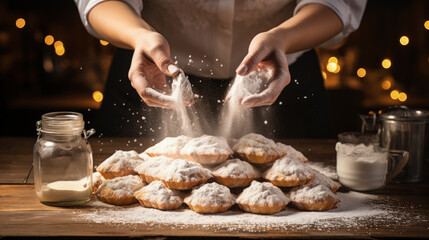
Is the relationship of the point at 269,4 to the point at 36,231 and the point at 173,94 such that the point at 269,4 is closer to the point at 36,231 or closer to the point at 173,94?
the point at 173,94

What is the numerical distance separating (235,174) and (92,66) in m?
2.39

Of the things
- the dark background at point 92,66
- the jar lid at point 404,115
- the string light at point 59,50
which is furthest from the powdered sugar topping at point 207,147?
the string light at point 59,50

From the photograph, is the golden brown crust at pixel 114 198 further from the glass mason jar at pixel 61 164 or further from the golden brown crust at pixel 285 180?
the golden brown crust at pixel 285 180

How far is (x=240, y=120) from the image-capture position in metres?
2.20

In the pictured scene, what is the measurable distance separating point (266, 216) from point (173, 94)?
0.52 m

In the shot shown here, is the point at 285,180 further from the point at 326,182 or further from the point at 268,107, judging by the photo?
the point at 268,107

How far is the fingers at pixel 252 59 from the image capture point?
169cm

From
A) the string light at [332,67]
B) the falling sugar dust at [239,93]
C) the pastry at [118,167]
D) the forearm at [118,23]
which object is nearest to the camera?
the pastry at [118,167]

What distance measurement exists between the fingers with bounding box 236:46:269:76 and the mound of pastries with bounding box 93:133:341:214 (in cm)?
21

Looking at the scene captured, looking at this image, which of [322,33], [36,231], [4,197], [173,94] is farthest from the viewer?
[322,33]

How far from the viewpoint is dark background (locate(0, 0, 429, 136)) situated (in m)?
3.70

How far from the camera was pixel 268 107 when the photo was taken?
7.97 feet

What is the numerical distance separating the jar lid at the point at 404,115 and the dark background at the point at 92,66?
5.83 feet

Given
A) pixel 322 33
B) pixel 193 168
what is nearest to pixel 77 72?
pixel 322 33
